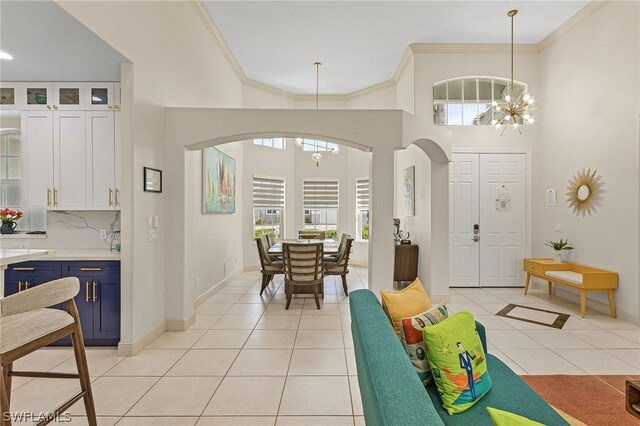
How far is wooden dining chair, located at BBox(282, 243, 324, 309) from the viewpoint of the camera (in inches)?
173

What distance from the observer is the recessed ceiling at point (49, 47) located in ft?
7.57

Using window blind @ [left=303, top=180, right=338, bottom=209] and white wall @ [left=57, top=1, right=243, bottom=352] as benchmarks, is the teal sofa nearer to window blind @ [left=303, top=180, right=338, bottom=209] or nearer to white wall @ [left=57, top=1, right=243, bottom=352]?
white wall @ [left=57, top=1, right=243, bottom=352]

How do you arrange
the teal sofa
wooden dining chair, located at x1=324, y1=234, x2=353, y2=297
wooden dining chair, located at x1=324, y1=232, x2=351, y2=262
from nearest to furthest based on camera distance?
1. the teal sofa
2. wooden dining chair, located at x1=324, y1=234, x2=353, y2=297
3. wooden dining chair, located at x1=324, y1=232, x2=351, y2=262

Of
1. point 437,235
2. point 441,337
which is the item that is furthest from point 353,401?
point 437,235

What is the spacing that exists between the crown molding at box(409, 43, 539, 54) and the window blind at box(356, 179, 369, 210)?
3.01m

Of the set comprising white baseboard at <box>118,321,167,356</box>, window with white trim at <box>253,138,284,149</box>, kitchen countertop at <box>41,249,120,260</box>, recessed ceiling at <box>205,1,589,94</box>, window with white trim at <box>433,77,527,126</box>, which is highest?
recessed ceiling at <box>205,1,589,94</box>

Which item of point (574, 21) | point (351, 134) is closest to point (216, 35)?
point (351, 134)

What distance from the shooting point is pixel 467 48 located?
552cm

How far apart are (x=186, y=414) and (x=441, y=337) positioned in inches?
73.0

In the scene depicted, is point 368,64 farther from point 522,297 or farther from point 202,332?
point 202,332

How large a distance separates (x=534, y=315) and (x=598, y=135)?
8.87ft

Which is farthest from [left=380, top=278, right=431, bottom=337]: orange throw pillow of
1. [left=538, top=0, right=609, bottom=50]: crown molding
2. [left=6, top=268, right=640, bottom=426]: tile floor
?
[left=538, top=0, right=609, bottom=50]: crown molding

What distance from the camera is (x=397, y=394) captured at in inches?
38.2

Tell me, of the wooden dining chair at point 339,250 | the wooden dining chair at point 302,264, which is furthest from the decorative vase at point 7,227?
the wooden dining chair at point 339,250
